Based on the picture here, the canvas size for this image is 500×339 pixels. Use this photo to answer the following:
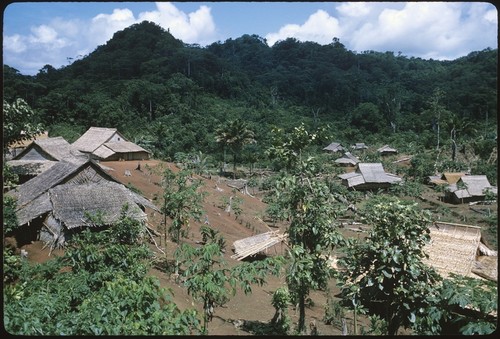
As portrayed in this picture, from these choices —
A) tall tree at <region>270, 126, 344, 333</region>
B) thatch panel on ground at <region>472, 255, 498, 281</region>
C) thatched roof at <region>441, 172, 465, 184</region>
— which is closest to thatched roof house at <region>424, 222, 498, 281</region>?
thatch panel on ground at <region>472, 255, 498, 281</region>

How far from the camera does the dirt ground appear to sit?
377 inches

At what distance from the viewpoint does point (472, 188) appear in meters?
27.6

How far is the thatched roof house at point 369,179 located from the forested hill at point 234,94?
11181 millimetres

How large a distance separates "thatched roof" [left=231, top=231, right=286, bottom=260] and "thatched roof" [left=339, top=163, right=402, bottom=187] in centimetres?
1737

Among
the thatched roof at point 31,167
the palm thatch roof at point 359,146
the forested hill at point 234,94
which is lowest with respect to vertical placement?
the thatched roof at point 31,167

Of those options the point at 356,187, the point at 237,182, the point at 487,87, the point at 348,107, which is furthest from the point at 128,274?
the point at 348,107

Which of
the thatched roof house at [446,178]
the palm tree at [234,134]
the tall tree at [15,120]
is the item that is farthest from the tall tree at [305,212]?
the palm tree at [234,134]

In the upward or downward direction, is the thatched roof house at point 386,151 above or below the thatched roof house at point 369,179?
above

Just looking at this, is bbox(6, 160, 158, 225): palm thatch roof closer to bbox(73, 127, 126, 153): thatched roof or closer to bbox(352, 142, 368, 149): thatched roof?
bbox(73, 127, 126, 153): thatched roof

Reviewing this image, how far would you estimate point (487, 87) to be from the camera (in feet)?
174

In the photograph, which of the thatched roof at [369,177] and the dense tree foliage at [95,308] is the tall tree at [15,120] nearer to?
the dense tree foliage at [95,308]

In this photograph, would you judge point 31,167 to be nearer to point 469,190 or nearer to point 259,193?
point 259,193

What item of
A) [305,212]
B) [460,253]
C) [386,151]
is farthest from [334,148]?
[305,212]

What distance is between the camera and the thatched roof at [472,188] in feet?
89.4
